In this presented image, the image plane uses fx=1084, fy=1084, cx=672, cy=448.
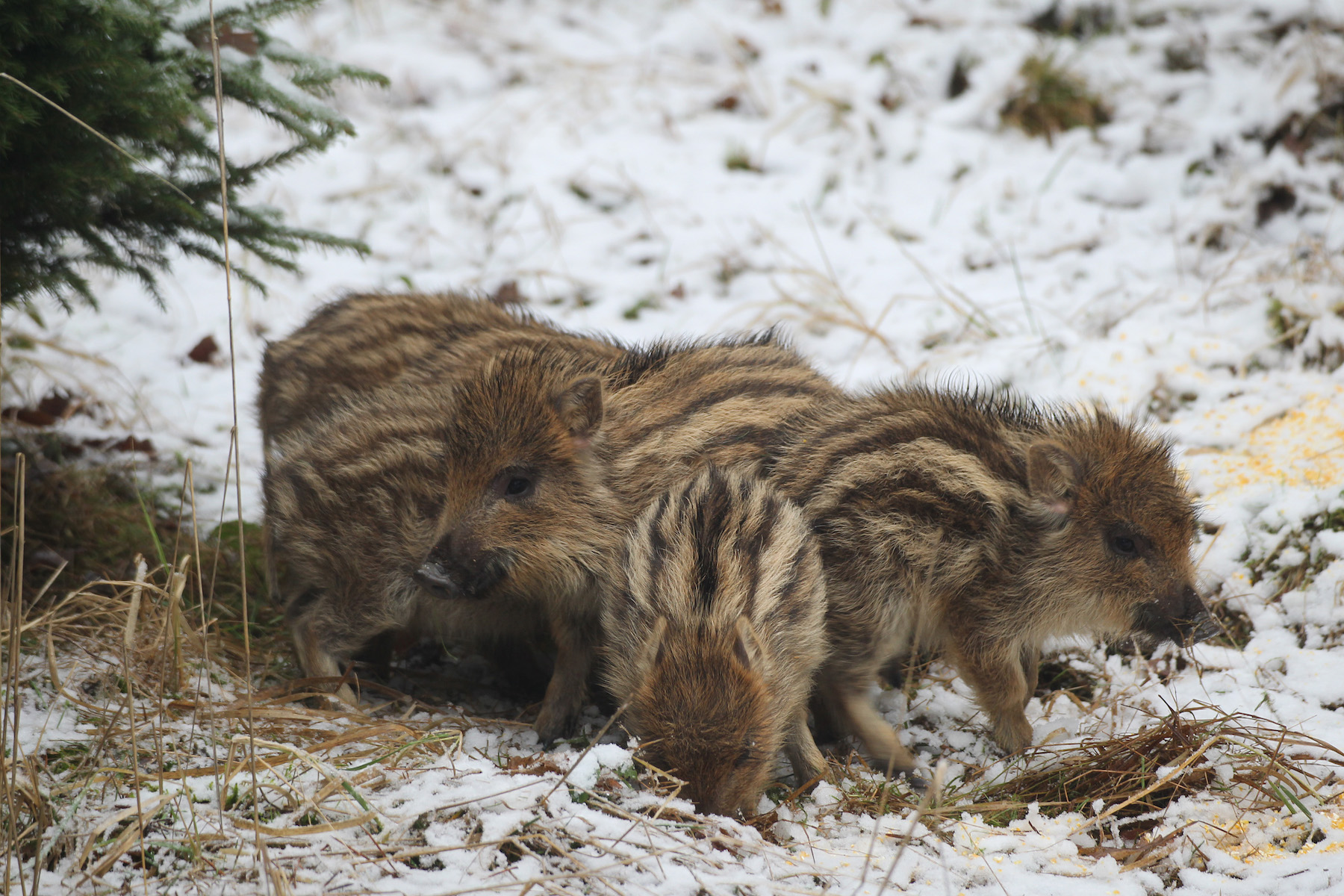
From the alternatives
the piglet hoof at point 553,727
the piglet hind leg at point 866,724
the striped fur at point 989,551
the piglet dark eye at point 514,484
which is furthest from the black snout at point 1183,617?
the piglet dark eye at point 514,484

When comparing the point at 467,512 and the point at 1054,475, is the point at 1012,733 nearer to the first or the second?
the point at 1054,475

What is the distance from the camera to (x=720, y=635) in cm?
339

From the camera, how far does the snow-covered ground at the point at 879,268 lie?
3115mm

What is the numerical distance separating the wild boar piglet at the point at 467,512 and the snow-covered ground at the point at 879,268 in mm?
542

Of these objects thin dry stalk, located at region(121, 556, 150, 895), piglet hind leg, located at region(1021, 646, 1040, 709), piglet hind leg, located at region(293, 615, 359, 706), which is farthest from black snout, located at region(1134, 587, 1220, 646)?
thin dry stalk, located at region(121, 556, 150, 895)

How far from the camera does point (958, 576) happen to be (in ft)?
13.2

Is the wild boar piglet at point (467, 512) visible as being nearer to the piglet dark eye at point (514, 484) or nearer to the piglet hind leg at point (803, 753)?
the piglet dark eye at point (514, 484)

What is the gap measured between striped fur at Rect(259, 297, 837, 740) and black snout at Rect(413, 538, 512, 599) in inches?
0.4

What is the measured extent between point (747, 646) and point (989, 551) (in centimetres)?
115

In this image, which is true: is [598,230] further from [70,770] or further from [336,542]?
[70,770]

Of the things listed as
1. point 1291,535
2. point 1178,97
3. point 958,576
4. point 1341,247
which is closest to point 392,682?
point 958,576

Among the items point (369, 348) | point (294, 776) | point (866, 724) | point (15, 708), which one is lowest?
point (294, 776)

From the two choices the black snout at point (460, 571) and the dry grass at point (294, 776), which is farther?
the black snout at point (460, 571)

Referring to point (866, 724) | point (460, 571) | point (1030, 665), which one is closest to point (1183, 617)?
point (1030, 665)
